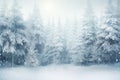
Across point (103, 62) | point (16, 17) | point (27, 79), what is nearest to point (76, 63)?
point (103, 62)

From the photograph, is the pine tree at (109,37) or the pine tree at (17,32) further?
the pine tree at (17,32)

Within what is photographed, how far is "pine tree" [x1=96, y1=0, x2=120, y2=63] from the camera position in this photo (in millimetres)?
21406

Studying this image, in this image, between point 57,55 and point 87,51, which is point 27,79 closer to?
point 87,51

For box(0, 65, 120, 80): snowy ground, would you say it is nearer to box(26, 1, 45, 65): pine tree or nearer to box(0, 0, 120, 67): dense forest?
box(0, 0, 120, 67): dense forest

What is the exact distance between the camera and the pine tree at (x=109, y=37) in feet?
70.2

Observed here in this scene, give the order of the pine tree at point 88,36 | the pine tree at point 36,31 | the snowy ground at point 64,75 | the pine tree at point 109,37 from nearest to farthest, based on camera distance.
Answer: the snowy ground at point 64,75, the pine tree at point 109,37, the pine tree at point 88,36, the pine tree at point 36,31

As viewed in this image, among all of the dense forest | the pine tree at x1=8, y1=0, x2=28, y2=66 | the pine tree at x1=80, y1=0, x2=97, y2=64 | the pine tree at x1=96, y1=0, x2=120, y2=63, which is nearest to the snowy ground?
the pine tree at x1=96, y1=0, x2=120, y2=63

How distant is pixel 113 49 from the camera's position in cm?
2155

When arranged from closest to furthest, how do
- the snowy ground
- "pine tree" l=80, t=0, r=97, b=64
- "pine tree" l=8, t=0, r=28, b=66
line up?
the snowy ground → "pine tree" l=8, t=0, r=28, b=66 → "pine tree" l=80, t=0, r=97, b=64

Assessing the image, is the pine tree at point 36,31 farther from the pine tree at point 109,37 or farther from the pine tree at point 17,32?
the pine tree at point 109,37

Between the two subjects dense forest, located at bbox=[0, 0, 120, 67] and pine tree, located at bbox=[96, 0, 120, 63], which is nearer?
pine tree, located at bbox=[96, 0, 120, 63]

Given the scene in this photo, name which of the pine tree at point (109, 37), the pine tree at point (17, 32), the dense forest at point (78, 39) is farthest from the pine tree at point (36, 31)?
the pine tree at point (109, 37)

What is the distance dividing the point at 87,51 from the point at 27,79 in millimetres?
12159

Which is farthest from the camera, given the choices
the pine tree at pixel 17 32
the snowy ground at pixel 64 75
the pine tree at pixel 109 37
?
the pine tree at pixel 17 32
